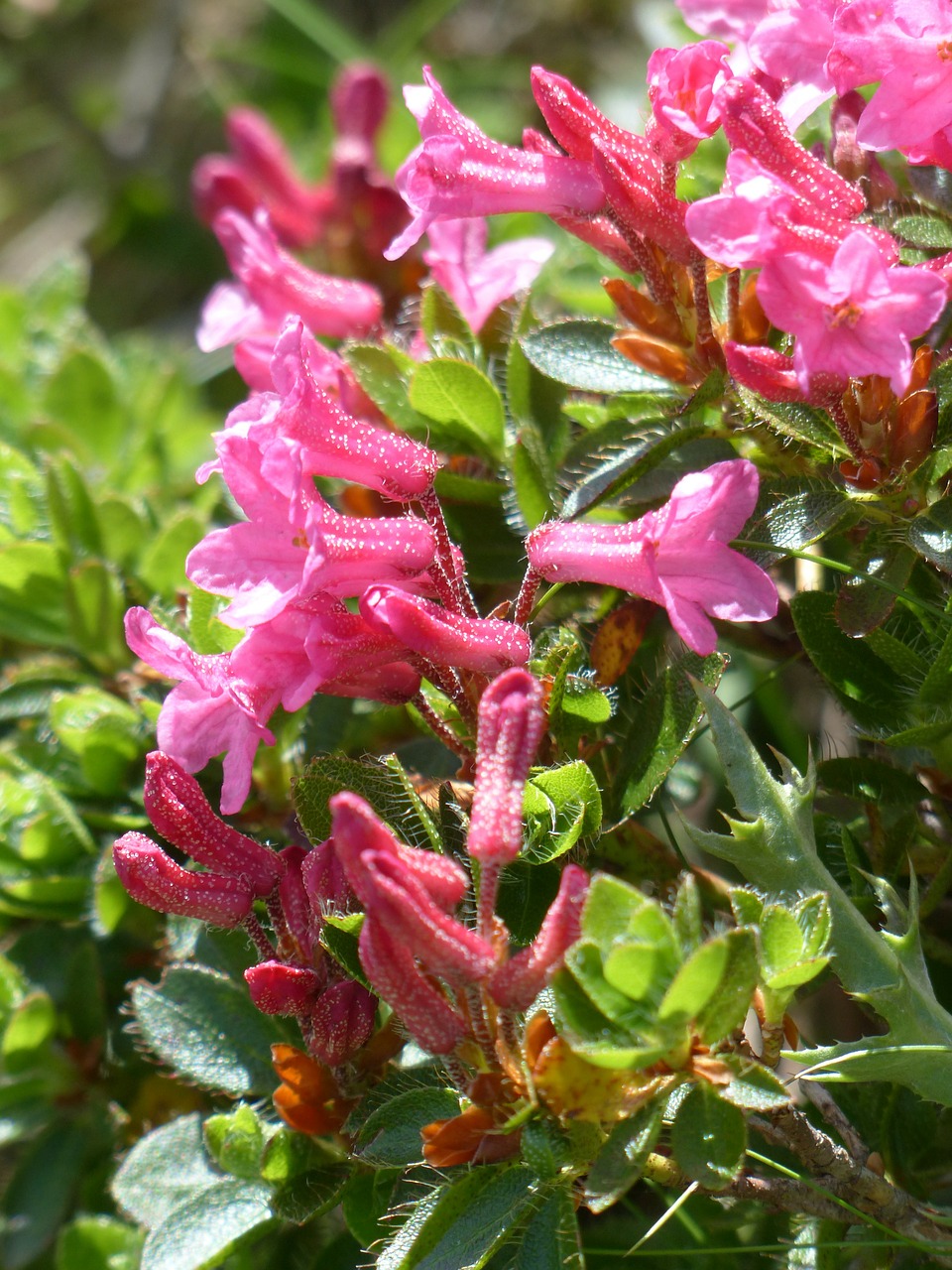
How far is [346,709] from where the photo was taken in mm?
1447

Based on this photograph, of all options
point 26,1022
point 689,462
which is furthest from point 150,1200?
point 689,462

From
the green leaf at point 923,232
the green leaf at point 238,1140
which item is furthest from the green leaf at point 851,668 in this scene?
the green leaf at point 238,1140

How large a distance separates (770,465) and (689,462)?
86 millimetres

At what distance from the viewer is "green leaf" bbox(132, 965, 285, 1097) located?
1300mm

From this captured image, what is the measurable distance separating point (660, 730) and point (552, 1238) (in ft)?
1.48

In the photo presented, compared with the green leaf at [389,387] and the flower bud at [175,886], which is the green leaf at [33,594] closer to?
the green leaf at [389,387]

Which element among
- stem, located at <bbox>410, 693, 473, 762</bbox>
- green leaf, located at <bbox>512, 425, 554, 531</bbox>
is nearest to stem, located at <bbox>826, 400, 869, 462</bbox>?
green leaf, located at <bbox>512, 425, 554, 531</bbox>

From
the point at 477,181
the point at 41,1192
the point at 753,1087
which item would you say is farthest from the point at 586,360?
the point at 41,1192

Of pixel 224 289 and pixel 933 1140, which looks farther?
pixel 224 289

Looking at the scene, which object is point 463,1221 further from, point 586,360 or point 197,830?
point 586,360

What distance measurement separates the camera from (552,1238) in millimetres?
990

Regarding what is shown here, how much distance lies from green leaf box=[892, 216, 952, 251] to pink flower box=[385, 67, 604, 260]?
0.32m

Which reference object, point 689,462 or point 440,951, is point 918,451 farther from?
point 440,951

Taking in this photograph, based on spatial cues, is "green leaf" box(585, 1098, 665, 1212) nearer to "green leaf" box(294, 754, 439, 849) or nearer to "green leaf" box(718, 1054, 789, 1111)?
"green leaf" box(718, 1054, 789, 1111)
